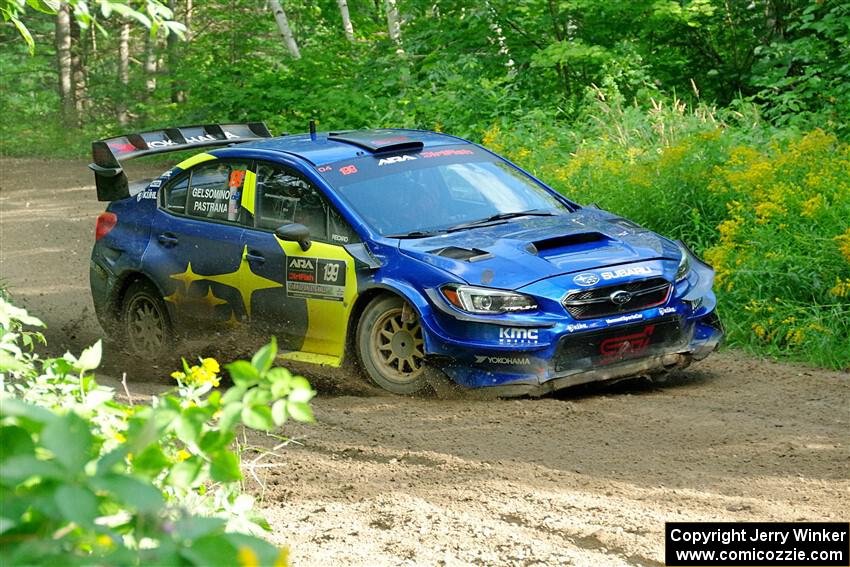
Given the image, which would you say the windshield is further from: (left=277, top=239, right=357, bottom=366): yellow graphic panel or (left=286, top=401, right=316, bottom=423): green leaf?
(left=286, top=401, right=316, bottom=423): green leaf

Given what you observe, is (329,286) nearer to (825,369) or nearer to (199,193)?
(199,193)

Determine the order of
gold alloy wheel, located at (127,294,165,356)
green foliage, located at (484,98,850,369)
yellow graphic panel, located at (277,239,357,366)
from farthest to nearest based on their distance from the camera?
gold alloy wheel, located at (127,294,165,356) → green foliage, located at (484,98,850,369) → yellow graphic panel, located at (277,239,357,366)

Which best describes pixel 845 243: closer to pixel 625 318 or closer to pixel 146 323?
pixel 625 318

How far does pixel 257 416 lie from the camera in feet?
7.23

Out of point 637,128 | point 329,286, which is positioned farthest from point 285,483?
point 637,128

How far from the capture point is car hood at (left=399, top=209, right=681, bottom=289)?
713 cm

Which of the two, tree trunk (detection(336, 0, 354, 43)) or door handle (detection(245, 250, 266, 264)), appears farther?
tree trunk (detection(336, 0, 354, 43))

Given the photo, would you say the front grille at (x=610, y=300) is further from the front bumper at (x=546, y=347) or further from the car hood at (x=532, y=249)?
the car hood at (x=532, y=249)

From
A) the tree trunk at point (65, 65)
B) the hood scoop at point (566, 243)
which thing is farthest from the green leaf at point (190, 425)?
the tree trunk at point (65, 65)

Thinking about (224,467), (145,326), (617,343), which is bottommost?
(145,326)

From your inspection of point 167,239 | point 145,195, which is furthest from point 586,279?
point 145,195

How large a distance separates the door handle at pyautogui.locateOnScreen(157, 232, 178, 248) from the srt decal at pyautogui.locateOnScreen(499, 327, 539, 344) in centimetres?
302

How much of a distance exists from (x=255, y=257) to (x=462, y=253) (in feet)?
5.32

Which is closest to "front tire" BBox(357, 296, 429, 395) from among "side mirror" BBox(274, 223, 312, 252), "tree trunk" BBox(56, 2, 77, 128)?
"side mirror" BBox(274, 223, 312, 252)
